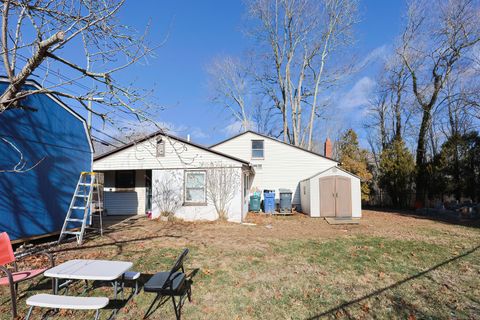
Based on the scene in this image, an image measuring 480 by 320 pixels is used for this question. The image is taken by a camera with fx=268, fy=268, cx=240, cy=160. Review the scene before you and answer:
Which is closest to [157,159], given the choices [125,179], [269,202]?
[125,179]

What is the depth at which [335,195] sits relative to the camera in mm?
15219

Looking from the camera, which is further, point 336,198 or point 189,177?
point 336,198

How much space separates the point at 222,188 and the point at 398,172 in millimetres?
15746

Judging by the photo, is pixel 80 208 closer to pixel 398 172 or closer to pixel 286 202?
pixel 286 202

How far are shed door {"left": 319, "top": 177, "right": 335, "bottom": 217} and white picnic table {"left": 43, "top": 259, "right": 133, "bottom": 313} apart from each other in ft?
42.6

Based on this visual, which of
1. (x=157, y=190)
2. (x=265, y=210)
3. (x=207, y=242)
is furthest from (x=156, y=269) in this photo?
(x=265, y=210)

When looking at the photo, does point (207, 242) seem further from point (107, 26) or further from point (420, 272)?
point (107, 26)

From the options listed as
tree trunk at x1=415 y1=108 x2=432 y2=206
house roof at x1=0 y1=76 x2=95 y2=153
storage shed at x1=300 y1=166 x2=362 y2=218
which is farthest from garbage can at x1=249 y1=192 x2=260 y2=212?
tree trunk at x1=415 y1=108 x2=432 y2=206

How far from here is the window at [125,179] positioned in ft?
52.7

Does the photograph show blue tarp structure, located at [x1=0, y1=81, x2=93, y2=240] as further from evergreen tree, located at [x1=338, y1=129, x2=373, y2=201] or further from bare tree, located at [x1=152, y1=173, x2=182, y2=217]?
evergreen tree, located at [x1=338, y1=129, x2=373, y2=201]

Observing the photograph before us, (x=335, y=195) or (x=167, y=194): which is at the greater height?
(x=167, y=194)

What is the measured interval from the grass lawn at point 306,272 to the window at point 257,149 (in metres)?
9.82

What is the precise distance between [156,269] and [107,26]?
4793 millimetres

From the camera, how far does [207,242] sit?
8406 mm
